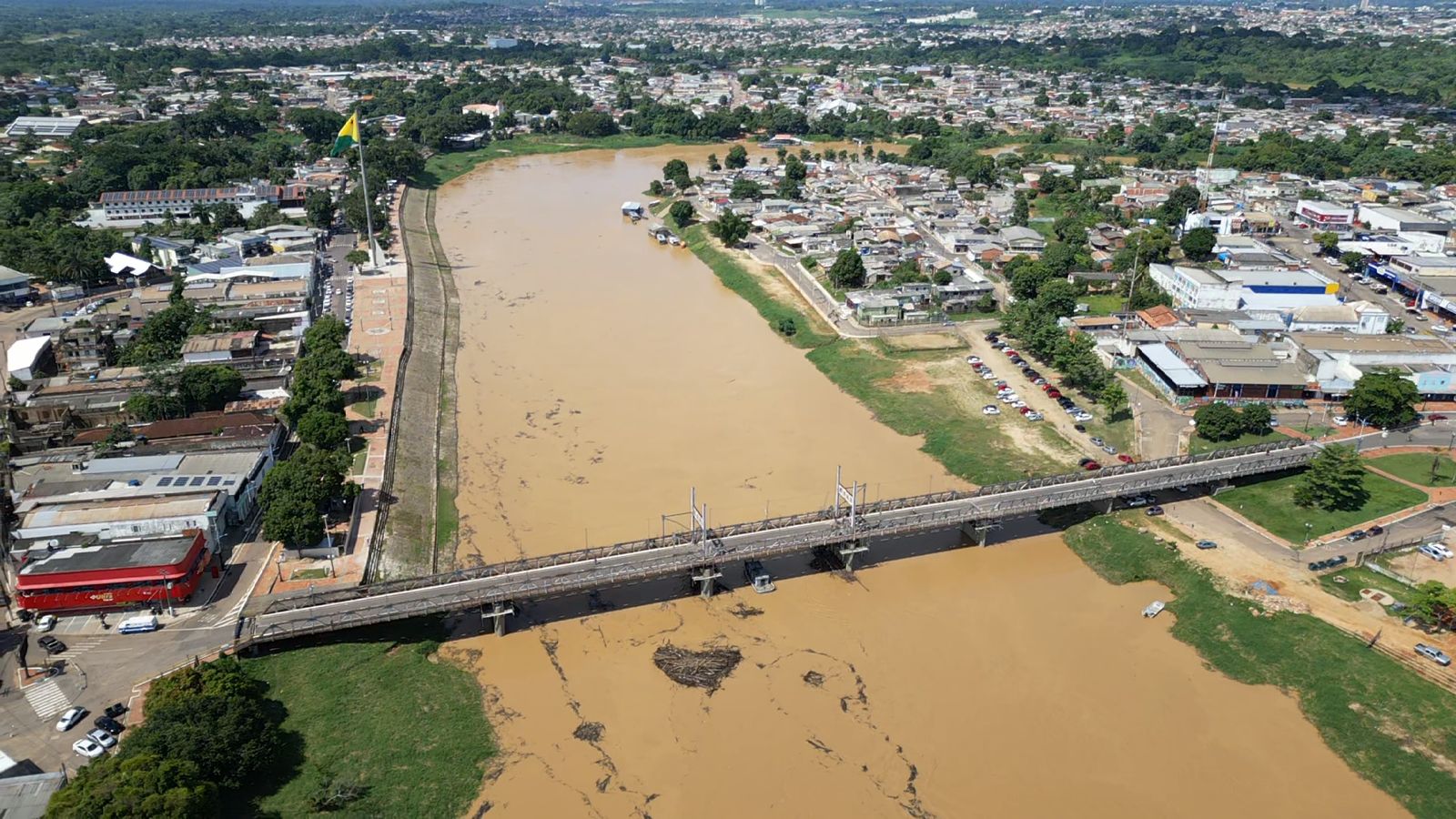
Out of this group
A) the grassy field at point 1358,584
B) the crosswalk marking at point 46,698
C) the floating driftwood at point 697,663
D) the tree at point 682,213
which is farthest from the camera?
the tree at point 682,213

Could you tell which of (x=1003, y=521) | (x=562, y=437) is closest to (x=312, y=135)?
(x=562, y=437)

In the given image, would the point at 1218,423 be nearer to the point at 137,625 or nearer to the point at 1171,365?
the point at 1171,365

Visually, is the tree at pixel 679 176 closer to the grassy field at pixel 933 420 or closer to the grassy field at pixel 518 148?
the grassy field at pixel 518 148

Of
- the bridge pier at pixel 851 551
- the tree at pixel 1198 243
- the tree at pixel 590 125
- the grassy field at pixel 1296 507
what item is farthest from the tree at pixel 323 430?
the tree at pixel 590 125

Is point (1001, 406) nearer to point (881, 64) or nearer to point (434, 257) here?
point (434, 257)

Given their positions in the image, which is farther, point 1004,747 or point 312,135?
point 312,135

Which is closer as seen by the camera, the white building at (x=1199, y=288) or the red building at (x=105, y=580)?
the red building at (x=105, y=580)

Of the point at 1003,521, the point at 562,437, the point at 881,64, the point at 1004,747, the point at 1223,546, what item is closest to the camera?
the point at 1004,747
